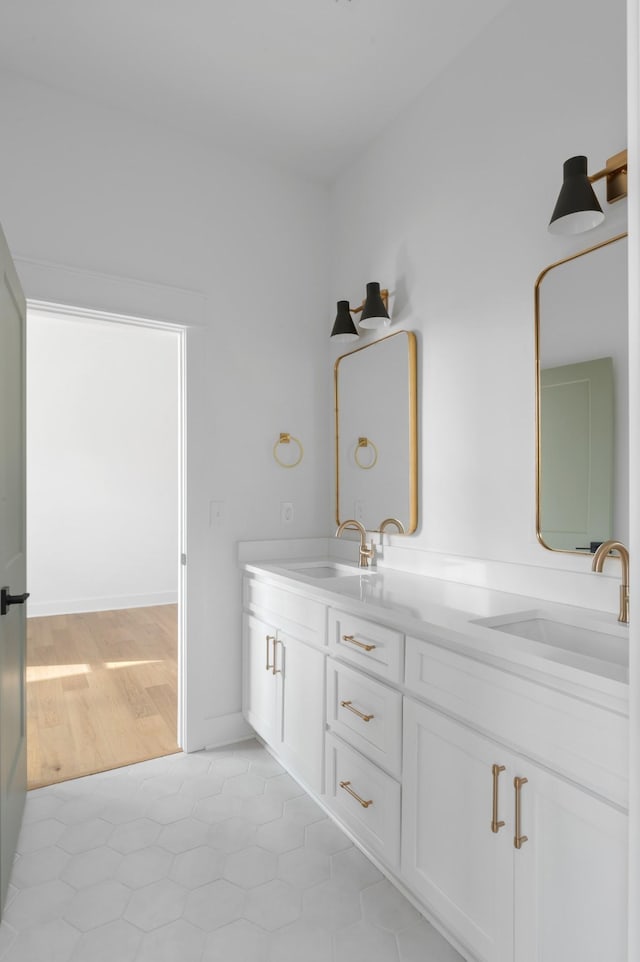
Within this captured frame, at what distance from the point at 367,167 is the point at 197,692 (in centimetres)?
261

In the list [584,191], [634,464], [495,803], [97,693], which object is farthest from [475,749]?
[97,693]

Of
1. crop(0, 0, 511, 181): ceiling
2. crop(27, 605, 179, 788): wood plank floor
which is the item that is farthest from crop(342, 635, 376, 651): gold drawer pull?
crop(0, 0, 511, 181): ceiling

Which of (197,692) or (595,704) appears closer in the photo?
(595,704)

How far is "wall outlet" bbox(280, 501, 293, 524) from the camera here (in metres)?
2.87

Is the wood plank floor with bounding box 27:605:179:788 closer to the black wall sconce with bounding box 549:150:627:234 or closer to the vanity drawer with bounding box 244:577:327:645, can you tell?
the vanity drawer with bounding box 244:577:327:645

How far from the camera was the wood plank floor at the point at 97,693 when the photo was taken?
260 centimetres

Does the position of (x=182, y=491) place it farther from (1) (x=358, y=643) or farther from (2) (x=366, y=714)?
(2) (x=366, y=714)

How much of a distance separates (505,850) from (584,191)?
5.42 ft

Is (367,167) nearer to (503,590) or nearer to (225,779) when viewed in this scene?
(503,590)

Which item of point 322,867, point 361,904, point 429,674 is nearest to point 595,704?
point 429,674

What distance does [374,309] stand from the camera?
2428 mm

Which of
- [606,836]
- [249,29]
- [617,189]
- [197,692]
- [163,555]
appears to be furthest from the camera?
[163,555]

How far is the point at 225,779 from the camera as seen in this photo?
93.5 inches

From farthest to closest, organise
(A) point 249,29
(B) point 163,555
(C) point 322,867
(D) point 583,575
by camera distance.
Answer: (B) point 163,555 < (A) point 249,29 < (C) point 322,867 < (D) point 583,575
